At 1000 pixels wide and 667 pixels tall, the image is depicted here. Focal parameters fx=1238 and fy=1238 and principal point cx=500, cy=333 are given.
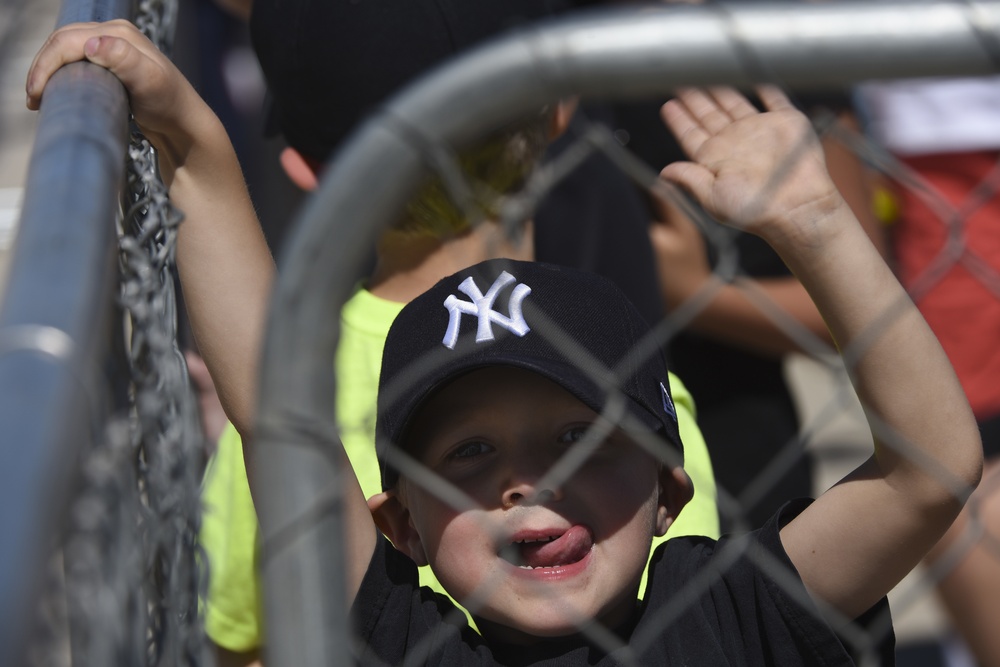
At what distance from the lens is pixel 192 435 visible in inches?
64.2

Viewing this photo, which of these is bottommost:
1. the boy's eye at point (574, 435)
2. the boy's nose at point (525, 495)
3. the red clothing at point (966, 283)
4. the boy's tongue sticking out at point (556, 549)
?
the red clothing at point (966, 283)

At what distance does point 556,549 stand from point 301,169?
Result: 2.90 ft

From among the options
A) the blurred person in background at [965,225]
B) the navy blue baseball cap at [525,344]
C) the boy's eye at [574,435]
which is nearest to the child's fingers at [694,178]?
the navy blue baseball cap at [525,344]

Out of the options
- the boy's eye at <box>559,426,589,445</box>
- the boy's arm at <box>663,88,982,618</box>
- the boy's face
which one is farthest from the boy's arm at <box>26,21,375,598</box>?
the boy's arm at <box>663,88,982,618</box>

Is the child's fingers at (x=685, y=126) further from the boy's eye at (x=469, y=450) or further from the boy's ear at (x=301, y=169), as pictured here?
the boy's ear at (x=301, y=169)

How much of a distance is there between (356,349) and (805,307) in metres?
0.95

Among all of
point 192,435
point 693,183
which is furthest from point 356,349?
point 693,183

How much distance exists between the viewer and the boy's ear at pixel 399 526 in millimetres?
1432

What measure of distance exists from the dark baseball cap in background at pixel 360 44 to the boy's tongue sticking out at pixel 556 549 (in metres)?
0.76

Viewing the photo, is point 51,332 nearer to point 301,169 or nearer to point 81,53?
point 81,53

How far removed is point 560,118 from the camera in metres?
2.02

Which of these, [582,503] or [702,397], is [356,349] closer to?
[582,503]

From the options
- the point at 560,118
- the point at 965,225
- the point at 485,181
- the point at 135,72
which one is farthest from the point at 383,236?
the point at 965,225

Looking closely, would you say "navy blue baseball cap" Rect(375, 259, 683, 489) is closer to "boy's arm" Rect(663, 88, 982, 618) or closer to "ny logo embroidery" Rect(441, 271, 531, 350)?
"ny logo embroidery" Rect(441, 271, 531, 350)
